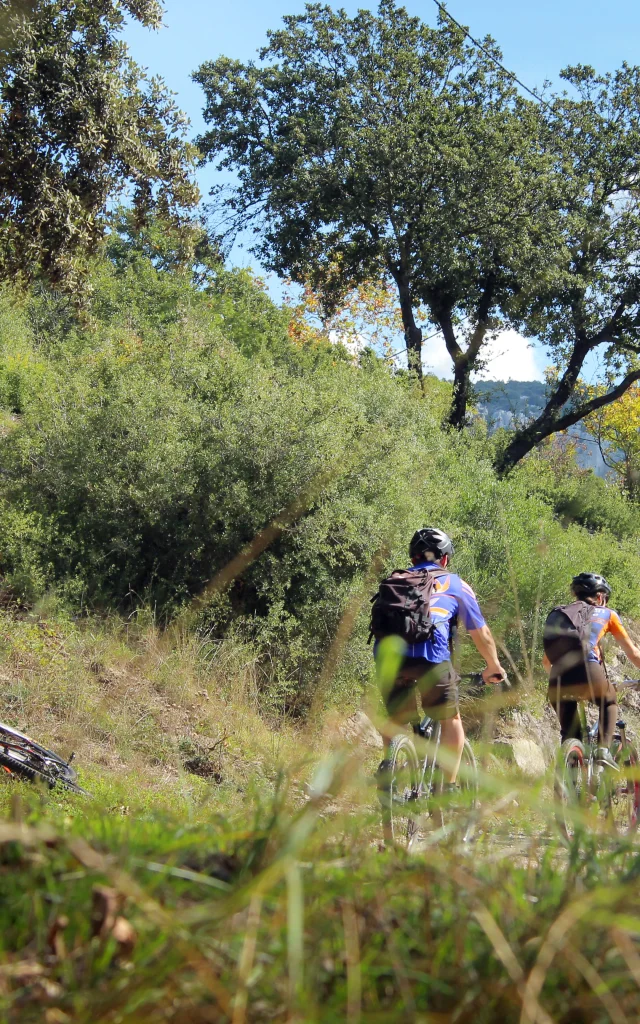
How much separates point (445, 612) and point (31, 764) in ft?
9.78

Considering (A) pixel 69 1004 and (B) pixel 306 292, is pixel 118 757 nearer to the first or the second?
(A) pixel 69 1004

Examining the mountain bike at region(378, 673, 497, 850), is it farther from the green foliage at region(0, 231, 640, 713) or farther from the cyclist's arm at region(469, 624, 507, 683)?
the green foliage at region(0, 231, 640, 713)

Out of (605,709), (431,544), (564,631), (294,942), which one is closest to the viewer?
(294,942)

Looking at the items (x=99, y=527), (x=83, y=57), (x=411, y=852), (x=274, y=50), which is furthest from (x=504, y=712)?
(x=274, y=50)

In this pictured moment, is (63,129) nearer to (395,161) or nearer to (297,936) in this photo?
(297,936)

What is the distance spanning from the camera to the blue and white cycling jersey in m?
6.36

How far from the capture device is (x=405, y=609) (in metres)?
6.31

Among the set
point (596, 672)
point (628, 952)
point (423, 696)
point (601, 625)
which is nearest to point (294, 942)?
point (628, 952)

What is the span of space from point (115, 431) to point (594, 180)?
2213cm

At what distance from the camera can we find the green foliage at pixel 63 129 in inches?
395

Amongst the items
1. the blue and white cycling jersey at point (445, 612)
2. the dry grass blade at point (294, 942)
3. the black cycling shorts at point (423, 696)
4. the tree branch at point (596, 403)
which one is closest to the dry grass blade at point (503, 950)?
the dry grass blade at point (294, 942)

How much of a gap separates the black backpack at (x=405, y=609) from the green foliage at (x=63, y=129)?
6113 millimetres

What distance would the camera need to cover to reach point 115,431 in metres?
11.9

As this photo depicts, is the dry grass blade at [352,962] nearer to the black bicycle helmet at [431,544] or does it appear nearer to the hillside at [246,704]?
the hillside at [246,704]
